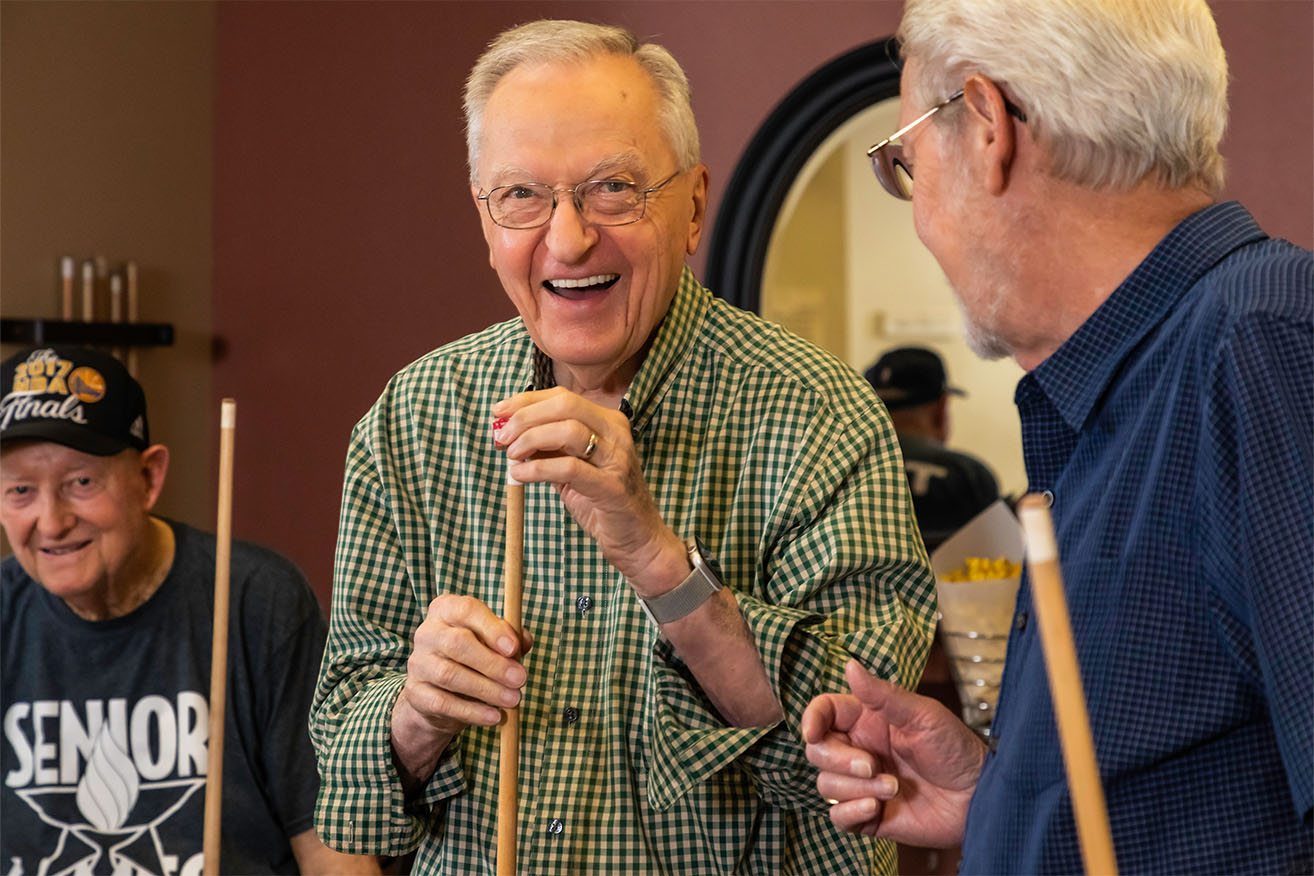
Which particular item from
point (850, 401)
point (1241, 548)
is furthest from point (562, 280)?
point (1241, 548)

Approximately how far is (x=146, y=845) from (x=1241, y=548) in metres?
1.85

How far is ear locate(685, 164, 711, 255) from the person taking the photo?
154 centimetres

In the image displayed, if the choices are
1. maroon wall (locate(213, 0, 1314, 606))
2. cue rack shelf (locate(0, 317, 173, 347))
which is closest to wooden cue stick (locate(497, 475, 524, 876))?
maroon wall (locate(213, 0, 1314, 606))

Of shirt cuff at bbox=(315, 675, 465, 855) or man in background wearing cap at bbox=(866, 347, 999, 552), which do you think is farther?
man in background wearing cap at bbox=(866, 347, 999, 552)

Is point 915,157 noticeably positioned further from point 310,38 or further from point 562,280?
point 310,38

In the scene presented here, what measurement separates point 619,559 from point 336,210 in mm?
2796

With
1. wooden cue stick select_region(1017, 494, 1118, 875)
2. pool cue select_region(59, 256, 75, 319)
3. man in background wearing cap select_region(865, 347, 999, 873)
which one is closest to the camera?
wooden cue stick select_region(1017, 494, 1118, 875)

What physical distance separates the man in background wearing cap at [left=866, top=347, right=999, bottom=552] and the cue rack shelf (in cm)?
190

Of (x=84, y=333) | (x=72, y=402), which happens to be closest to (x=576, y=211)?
(x=72, y=402)

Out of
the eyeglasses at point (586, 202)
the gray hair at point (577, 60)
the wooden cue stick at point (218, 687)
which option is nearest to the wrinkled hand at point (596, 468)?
the eyeglasses at point (586, 202)

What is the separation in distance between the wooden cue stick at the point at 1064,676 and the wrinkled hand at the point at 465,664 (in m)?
0.65

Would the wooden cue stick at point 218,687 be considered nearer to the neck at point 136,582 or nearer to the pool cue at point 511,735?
the pool cue at point 511,735

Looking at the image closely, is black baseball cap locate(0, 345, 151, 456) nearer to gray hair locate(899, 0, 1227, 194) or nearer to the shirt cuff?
the shirt cuff

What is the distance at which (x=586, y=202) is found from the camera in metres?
1.43
